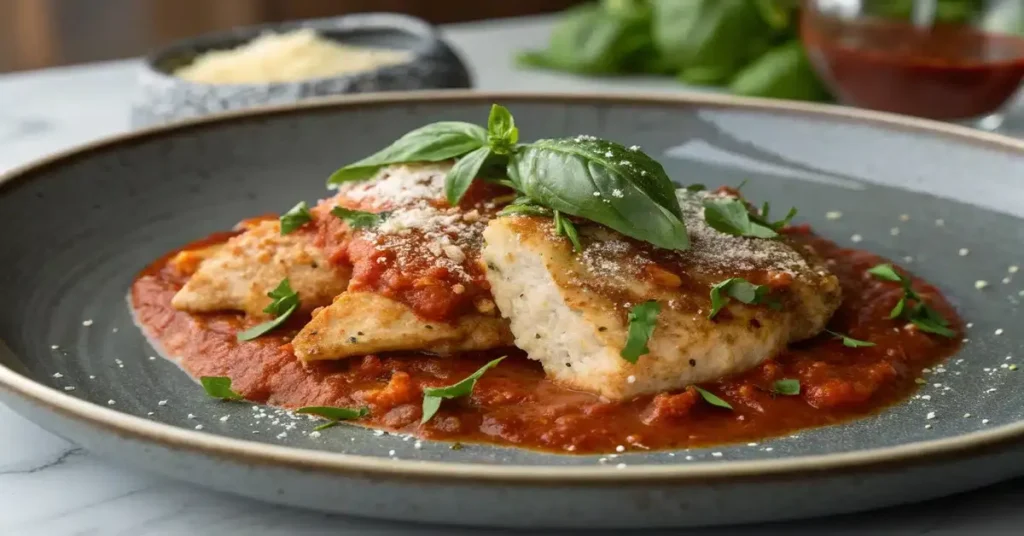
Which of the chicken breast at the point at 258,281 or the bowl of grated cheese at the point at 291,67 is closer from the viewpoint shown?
the chicken breast at the point at 258,281

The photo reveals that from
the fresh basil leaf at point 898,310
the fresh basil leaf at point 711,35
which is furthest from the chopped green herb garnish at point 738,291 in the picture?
the fresh basil leaf at point 711,35

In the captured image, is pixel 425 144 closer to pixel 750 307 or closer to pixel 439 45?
pixel 750 307

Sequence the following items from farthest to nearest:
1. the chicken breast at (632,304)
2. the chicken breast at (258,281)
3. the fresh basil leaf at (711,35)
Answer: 1. the fresh basil leaf at (711,35)
2. the chicken breast at (258,281)
3. the chicken breast at (632,304)

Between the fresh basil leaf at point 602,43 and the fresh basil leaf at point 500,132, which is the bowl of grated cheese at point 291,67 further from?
the fresh basil leaf at point 500,132

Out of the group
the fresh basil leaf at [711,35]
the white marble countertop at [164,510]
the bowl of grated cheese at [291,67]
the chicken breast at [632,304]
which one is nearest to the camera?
the white marble countertop at [164,510]

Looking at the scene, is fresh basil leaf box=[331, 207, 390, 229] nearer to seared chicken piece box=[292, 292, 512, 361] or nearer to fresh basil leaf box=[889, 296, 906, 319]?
seared chicken piece box=[292, 292, 512, 361]

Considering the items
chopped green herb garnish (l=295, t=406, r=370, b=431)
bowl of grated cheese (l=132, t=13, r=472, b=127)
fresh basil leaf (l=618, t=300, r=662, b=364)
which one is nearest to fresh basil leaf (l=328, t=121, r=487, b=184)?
fresh basil leaf (l=618, t=300, r=662, b=364)

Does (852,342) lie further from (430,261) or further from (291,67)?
(291,67)
